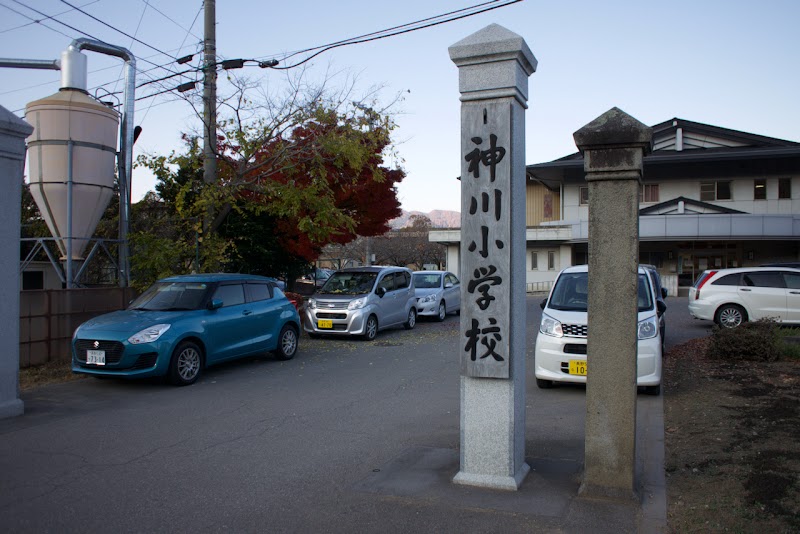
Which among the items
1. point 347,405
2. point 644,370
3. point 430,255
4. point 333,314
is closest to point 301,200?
point 333,314

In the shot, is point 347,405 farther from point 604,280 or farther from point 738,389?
point 738,389

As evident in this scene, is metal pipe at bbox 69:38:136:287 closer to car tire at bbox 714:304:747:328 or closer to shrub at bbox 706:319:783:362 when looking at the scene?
shrub at bbox 706:319:783:362

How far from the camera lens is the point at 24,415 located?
27.0ft

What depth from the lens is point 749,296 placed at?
1652 cm

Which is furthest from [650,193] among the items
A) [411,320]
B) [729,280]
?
[411,320]

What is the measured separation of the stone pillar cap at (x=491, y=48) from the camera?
525 centimetres

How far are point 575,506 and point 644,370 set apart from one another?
14.1ft

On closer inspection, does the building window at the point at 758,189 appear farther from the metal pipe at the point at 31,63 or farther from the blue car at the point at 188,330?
the metal pipe at the point at 31,63

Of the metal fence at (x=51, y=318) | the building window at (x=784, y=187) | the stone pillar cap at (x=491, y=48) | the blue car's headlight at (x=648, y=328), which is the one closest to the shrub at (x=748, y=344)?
the blue car's headlight at (x=648, y=328)

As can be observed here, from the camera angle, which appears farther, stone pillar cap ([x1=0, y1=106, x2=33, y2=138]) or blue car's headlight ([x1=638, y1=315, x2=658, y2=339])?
blue car's headlight ([x1=638, y1=315, x2=658, y2=339])

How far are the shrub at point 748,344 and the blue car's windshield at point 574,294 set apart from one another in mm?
2483

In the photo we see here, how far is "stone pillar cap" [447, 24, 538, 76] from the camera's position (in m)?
5.25

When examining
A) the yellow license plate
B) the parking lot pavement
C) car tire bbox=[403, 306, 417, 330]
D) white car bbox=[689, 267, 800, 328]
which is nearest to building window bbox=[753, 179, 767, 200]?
white car bbox=[689, 267, 800, 328]

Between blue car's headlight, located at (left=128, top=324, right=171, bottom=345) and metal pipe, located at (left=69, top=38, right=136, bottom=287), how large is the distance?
15.7 feet
